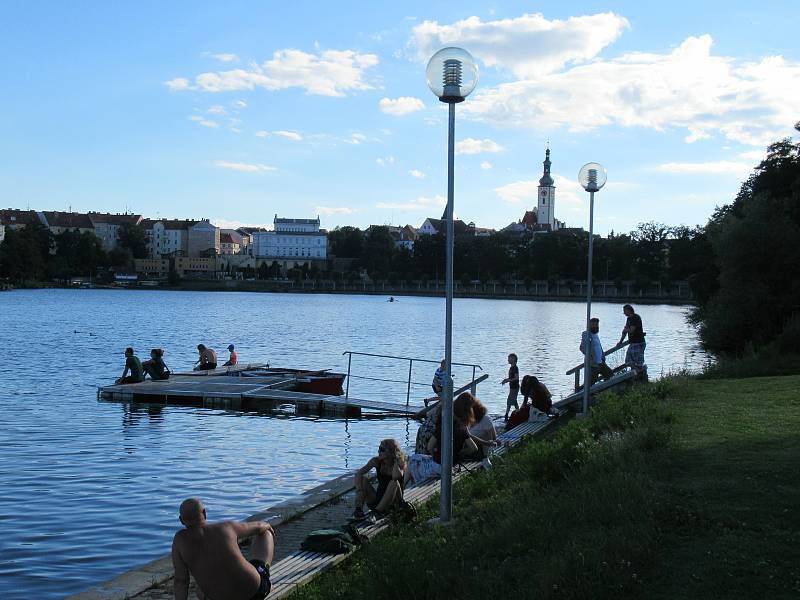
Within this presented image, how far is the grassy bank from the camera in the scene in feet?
21.5

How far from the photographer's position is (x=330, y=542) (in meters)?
9.05

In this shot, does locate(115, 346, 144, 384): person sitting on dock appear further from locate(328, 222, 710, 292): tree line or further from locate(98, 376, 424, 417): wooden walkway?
locate(328, 222, 710, 292): tree line

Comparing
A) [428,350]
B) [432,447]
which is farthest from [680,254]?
[432,447]

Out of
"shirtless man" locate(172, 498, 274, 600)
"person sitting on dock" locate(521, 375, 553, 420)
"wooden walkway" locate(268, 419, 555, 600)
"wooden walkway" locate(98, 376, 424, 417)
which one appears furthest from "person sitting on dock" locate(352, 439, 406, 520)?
"wooden walkway" locate(98, 376, 424, 417)

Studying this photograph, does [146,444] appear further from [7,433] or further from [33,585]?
[33,585]

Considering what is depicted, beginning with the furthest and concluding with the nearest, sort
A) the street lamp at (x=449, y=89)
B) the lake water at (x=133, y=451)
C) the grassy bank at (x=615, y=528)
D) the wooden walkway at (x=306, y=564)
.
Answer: the lake water at (x=133, y=451), the street lamp at (x=449, y=89), the wooden walkway at (x=306, y=564), the grassy bank at (x=615, y=528)

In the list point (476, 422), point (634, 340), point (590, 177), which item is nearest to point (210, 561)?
point (476, 422)

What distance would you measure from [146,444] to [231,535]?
13.3 meters

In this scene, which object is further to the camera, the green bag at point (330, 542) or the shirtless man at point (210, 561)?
the green bag at point (330, 542)

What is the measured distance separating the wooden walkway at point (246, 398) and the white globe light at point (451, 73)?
15.9 meters

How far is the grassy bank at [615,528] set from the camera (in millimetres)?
6559

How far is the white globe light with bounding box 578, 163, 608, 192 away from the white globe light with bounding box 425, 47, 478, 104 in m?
6.67

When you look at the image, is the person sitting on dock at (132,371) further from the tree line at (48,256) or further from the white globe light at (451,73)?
the tree line at (48,256)

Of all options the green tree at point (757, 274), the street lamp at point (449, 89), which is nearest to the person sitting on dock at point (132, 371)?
the street lamp at point (449, 89)
